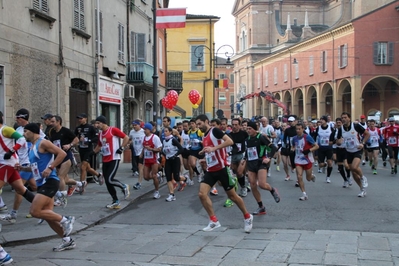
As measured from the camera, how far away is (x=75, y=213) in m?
10.2

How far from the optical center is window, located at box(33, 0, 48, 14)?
14.4 meters

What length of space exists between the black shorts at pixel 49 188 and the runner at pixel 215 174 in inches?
87.8

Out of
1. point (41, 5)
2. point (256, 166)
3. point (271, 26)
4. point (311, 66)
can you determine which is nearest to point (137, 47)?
point (41, 5)

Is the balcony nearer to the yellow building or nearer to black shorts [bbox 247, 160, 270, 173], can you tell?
the yellow building

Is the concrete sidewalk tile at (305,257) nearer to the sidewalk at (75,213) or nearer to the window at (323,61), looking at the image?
the sidewalk at (75,213)

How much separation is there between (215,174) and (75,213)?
9.98 ft

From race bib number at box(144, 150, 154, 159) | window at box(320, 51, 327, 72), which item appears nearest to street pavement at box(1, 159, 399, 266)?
race bib number at box(144, 150, 154, 159)

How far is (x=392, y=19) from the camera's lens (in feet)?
151

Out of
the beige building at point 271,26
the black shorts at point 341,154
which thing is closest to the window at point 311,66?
the beige building at point 271,26

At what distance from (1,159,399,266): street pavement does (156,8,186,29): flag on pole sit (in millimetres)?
8473

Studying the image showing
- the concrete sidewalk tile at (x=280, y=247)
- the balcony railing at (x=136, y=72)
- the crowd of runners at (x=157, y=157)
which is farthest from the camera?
the balcony railing at (x=136, y=72)

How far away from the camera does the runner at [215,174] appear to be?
8445 mm

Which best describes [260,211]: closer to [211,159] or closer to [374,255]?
[211,159]

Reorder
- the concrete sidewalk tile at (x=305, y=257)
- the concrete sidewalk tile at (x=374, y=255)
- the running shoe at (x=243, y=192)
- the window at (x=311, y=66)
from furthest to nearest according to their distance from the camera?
the window at (x=311, y=66), the running shoe at (x=243, y=192), the concrete sidewalk tile at (x=374, y=255), the concrete sidewalk tile at (x=305, y=257)
